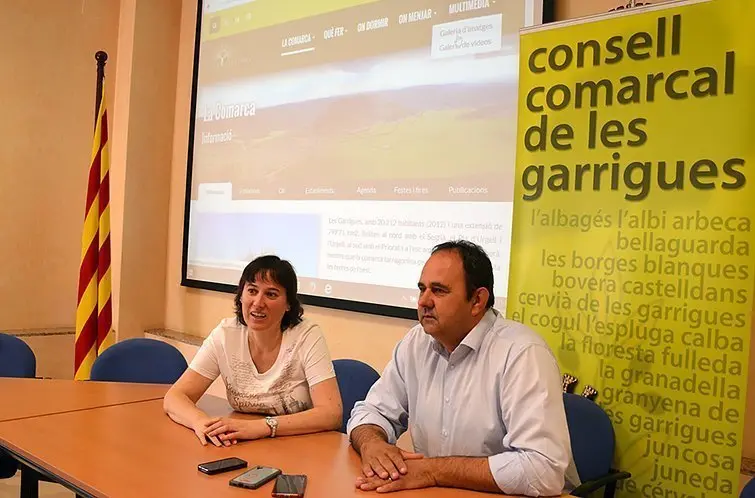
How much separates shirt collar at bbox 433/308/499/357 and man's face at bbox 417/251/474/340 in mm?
29

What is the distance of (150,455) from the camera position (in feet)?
6.55

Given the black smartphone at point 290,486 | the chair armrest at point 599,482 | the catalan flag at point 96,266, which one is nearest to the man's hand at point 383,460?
the black smartphone at point 290,486

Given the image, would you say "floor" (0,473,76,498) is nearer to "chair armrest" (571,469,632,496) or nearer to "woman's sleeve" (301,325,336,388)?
"woman's sleeve" (301,325,336,388)

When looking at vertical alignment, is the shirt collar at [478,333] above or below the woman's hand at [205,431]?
above

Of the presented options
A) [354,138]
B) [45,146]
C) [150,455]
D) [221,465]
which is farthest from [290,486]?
[45,146]

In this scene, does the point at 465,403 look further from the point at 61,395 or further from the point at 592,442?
the point at 61,395

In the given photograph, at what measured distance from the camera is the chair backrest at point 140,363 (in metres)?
3.21

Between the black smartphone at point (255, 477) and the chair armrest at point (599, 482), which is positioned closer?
the black smartphone at point (255, 477)

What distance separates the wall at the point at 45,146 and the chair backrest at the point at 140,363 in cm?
212

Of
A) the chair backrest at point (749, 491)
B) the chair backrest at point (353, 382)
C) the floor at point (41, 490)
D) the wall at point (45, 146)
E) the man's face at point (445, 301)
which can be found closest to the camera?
the chair backrest at point (749, 491)

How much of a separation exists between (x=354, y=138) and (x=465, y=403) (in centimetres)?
210

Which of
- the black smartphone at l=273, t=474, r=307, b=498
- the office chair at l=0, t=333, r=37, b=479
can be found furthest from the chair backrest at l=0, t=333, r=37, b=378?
the black smartphone at l=273, t=474, r=307, b=498

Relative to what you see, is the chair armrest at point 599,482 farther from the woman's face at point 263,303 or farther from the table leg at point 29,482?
the table leg at point 29,482

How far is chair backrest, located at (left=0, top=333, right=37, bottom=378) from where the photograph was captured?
3332 millimetres
